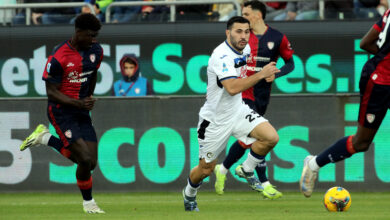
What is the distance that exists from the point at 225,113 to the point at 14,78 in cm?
539

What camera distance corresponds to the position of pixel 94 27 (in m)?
9.27

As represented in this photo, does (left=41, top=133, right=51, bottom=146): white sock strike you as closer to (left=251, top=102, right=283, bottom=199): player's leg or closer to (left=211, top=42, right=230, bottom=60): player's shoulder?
(left=211, top=42, right=230, bottom=60): player's shoulder

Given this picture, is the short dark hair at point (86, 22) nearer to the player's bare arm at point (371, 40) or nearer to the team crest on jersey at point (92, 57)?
the team crest on jersey at point (92, 57)

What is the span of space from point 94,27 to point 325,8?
5.24 m

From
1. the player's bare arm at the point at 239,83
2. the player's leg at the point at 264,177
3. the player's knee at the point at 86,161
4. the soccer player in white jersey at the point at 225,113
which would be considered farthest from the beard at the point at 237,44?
the player's leg at the point at 264,177

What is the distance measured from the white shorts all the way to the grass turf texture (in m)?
0.68

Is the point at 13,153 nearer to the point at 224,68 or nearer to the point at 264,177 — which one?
the point at 264,177

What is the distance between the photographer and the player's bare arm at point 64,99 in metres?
9.42

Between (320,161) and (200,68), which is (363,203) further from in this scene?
(200,68)

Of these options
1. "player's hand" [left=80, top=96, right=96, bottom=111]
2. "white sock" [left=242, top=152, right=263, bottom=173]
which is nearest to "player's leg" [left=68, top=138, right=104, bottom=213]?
"player's hand" [left=80, top=96, right=96, bottom=111]

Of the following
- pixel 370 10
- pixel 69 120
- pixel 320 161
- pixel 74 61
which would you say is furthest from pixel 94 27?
pixel 370 10

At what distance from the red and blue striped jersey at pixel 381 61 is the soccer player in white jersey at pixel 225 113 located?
1407mm

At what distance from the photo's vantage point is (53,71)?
31.0 ft

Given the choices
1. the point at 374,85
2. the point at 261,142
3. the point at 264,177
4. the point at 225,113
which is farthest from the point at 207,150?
the point at 264,177
